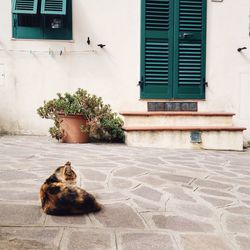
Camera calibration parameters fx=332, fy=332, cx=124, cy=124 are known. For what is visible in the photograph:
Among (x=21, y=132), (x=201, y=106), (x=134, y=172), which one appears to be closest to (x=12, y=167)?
(x=134, y=172)

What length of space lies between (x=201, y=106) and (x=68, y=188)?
18.4ft

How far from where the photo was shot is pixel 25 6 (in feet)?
22.6

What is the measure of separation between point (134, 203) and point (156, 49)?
5.10 metres

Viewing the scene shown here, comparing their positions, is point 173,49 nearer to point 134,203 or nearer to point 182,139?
point 182,139

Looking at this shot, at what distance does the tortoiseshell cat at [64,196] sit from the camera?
2336mm

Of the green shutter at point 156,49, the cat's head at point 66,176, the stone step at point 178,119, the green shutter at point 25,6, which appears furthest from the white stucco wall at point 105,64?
the cat's head at point 66,176

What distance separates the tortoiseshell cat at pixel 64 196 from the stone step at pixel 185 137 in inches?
157

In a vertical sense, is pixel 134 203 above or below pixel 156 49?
below

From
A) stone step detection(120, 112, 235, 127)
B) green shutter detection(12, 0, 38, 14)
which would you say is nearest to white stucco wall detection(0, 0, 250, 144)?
green shutter detection(12, 0, 38, 14)

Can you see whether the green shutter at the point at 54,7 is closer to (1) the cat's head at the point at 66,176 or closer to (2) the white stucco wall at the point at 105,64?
(2) the white stucco wall at the point at 105,64

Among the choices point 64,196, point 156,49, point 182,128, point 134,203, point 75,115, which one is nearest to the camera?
point 64,196

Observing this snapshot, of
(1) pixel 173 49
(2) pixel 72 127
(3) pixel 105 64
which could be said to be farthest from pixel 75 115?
(1) pixel 173 49

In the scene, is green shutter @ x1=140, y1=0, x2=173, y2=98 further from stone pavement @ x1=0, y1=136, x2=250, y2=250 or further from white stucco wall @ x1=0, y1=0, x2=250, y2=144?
stone pavement @ x1=0, y1=136, x2=250, y2=250

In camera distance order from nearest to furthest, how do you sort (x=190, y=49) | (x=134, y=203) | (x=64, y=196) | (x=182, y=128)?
(x=64, y=196) → (x=134, y=203) → (x=182, y=128) → (x=190, y=49)
